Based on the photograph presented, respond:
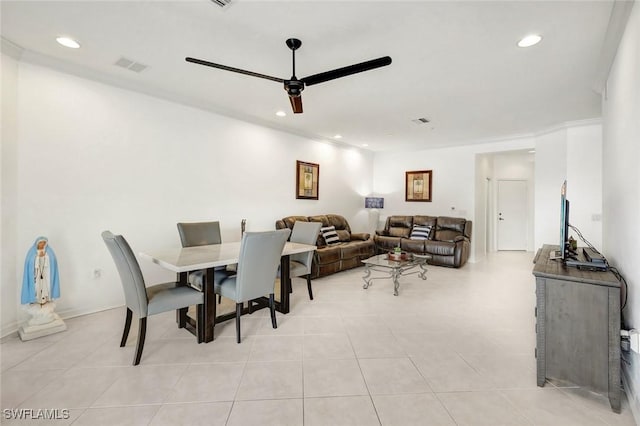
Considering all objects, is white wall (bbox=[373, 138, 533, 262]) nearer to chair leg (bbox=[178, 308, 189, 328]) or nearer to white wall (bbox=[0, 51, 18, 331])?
chair leg (bbox=[178, 308, 189, 328])

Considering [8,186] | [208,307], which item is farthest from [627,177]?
[8,186]

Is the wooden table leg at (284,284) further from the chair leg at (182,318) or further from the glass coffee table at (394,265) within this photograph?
the glass coffee table at (394,265)

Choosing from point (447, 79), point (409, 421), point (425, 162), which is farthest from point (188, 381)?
point (425, 162)

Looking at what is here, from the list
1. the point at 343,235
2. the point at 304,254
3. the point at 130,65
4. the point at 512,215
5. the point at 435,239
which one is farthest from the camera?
the point at 512,215

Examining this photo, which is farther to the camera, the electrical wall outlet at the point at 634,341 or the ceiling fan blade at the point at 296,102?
the ceiling fan blade at the point at 296,102

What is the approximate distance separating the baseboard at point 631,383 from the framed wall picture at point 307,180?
4.61 m

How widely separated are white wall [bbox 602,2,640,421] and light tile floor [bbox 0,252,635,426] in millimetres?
521

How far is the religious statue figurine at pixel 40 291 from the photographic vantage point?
2607mm

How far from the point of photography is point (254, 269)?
2.57 m

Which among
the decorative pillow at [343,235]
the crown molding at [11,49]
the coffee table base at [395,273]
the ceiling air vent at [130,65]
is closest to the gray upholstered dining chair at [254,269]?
the coffee table base at [395,273]

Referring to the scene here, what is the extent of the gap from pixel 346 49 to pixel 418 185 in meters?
4.98

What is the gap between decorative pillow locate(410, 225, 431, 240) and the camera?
20.3 feet

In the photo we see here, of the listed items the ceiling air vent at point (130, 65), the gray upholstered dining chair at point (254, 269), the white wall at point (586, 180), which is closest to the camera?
the gray upholstered dining chair at point (254, 269)

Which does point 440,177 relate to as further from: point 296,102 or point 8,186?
point 8,186
